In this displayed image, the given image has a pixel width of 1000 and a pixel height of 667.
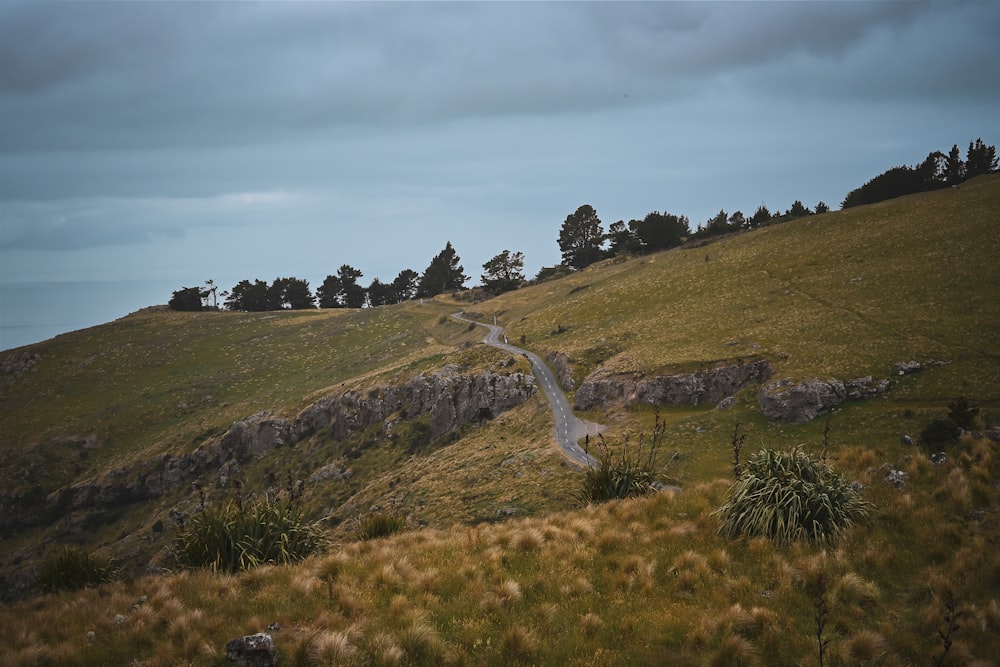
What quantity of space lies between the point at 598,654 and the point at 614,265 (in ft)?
359

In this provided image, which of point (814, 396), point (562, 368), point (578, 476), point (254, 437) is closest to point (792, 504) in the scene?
point (578, 476)

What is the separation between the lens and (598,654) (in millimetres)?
7871

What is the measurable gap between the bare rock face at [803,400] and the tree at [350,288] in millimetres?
147528

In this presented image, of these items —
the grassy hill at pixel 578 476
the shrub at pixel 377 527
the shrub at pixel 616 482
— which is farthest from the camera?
the shrub at pixel 616 482

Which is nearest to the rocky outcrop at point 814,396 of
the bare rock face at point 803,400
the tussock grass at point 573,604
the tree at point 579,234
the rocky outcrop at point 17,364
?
the bare rock face at point 803,400

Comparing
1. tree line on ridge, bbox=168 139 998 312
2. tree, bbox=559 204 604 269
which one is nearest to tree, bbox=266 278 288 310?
tree line on ridge, bbox=168 139 998 312

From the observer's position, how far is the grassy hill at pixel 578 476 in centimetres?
834

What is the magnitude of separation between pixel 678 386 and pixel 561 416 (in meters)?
11.0

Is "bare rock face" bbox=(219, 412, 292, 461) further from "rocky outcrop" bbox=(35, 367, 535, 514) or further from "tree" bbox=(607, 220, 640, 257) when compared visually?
"tree" bbox=(607, 220, 640, 257)

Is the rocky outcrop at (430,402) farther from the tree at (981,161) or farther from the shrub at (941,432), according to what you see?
the tree at (981,161)

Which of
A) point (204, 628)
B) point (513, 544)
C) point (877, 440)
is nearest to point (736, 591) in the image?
point (513, 544)

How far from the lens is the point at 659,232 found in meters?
113

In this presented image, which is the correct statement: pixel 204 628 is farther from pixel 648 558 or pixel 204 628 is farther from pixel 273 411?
pixel 273 411

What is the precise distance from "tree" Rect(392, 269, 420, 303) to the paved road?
9440 centimetres
